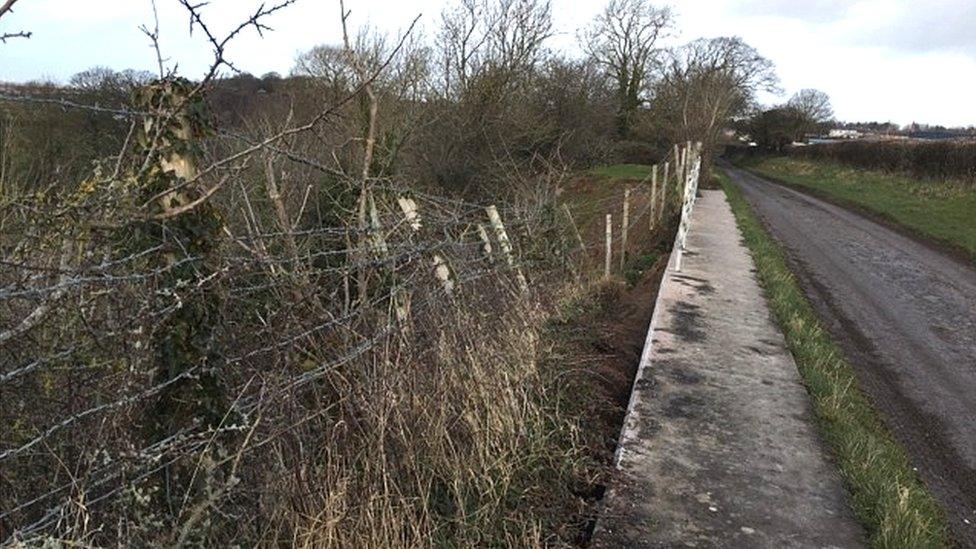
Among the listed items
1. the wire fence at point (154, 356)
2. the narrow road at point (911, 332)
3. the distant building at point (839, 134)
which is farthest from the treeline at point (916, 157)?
the wire fence at point (154, 356)

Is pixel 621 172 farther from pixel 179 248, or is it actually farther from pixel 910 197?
pixel 179 248

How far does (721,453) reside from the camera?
460 cm

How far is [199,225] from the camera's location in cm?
286

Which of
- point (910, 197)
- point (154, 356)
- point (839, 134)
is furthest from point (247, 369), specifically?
point (839, 134)

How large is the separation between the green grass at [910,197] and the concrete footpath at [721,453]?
33.9ft

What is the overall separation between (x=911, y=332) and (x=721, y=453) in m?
5.36

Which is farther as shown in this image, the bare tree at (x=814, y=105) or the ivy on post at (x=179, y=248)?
the bare tree at (x=814, y=105)

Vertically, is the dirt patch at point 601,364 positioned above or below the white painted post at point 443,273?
below

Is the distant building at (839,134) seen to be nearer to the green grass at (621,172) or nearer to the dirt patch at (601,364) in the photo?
the green grass at (621,172)

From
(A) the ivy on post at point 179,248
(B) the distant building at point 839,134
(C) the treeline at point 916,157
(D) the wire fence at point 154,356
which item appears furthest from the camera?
(B) the distant building at point 839,134

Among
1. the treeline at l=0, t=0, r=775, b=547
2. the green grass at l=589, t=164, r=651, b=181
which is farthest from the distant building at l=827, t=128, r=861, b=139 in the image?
the treeline at l=0, t=0, r=775, b=547

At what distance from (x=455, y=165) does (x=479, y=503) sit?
22115mm

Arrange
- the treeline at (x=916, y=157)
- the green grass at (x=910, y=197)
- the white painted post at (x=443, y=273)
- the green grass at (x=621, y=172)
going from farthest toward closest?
the green grass at (x=621, y=172) → the treeline at (x=916, y=157) → the green grass at (x=910, y=197) → the white painted post at (x=443, y=273)

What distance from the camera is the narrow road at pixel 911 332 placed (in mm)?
5258
